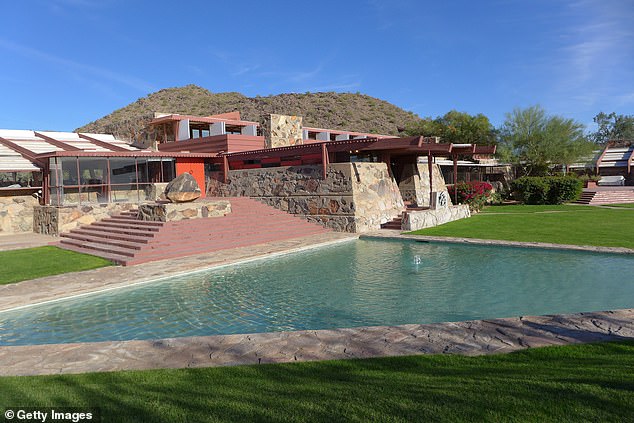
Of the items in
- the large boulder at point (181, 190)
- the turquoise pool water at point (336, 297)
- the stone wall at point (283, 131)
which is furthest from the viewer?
the stone wall at point (283, 131)

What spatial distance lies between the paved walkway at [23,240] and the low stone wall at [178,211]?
394 centimetres

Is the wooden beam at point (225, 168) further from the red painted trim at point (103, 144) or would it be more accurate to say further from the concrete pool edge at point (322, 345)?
the concrete pool edge at point (322, 345)

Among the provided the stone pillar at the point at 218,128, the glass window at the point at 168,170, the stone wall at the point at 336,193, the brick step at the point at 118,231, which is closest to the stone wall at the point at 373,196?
the stone wall at the point at 336,193

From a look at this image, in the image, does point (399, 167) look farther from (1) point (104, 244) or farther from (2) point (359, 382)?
(2) point (359, 382)

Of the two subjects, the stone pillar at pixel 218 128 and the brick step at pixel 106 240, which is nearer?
the brick step at pixel 106 240

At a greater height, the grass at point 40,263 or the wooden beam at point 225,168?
the wooden beam at point 225,168

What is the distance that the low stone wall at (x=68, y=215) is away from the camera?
17.5 m

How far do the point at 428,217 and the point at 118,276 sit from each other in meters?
13.5

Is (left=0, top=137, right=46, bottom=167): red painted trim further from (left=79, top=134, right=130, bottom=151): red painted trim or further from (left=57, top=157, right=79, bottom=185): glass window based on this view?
(left=79, top=134, right=130, bottom=151): red painted trim

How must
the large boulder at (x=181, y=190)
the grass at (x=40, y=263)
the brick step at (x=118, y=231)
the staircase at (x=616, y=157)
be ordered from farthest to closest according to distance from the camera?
the staircase at (x=616, y=157) → the large boulder at (x=181, y=190) → the brick step at (x=118, y=231) → the grass at (x=40, y=263)

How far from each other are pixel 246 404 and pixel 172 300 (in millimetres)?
5537

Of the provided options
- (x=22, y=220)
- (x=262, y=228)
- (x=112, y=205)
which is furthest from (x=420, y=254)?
(x=22, y=220)

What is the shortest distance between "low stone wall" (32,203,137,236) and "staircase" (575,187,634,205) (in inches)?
1192

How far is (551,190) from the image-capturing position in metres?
29.1
